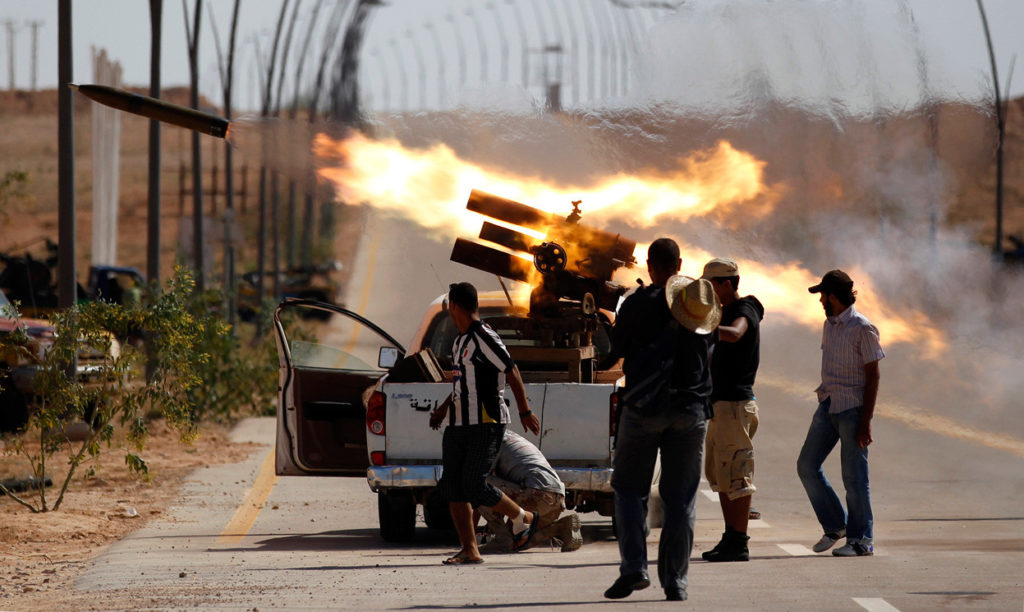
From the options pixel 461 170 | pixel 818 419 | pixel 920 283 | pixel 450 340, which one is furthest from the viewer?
pixel 920 283

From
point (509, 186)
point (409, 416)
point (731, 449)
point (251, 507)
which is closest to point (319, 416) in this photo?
point (409, 416)

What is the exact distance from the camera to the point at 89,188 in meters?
105

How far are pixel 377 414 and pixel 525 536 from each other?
4.32 ft

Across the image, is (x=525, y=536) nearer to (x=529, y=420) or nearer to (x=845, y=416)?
(x=529, y=420)

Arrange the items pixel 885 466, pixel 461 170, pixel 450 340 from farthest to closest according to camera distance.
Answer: pixel 885 466 → pixel 461 170 → pixel 450 340

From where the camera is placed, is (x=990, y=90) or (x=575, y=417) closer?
(x=575, y=417)

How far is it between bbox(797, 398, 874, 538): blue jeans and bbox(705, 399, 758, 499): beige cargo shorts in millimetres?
571

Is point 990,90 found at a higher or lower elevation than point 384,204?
higher

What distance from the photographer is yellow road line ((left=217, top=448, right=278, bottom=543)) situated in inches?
428

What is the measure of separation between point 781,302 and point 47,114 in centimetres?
13803

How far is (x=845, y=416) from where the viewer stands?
9.61m

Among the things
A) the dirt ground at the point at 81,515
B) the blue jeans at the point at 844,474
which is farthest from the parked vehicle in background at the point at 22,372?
the blue jeans at the point at 844,474

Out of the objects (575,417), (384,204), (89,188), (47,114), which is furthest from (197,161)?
(47,114)

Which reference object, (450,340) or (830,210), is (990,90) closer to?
(830,210)
